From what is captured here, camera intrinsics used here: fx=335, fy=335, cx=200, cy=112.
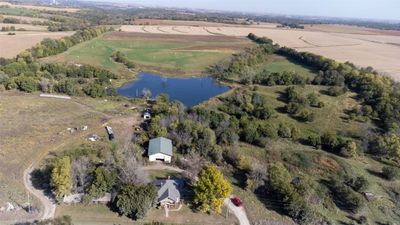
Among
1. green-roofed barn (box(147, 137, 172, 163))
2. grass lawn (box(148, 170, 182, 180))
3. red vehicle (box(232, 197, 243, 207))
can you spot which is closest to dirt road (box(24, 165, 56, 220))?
A: grass lawn (box(148, 170, 182, 180))

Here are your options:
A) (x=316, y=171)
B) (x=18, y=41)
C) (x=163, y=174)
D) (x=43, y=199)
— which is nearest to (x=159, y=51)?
(x=18, y=41)

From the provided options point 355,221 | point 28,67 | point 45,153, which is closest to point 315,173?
point 355,221

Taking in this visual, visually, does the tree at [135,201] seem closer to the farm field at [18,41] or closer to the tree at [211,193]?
the tree at [211,193]

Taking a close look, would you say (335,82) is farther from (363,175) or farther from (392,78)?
(363,175)

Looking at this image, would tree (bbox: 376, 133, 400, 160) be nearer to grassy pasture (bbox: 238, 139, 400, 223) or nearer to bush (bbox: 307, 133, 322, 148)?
grassy pasture (bbox: 238, 139, 400, 223)

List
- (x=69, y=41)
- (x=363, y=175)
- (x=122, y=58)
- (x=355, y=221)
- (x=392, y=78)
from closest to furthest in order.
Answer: (x=355, y=221)
(x=363, y=175)
(x=392, y=78)
(x=122, y=58)
(x=69, y=41)

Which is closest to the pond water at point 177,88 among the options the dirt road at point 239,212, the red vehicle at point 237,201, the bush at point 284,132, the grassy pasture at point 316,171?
the bush at point 284,132

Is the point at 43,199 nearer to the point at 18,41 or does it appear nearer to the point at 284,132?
the point at 284,132
